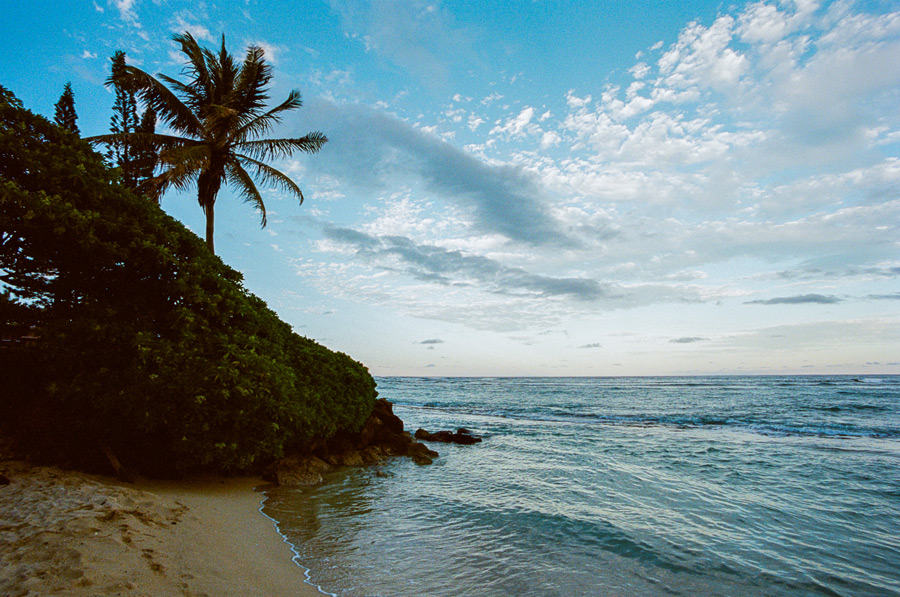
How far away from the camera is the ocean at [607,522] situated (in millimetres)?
5410

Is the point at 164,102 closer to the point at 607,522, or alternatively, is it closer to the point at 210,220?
the point at 210,220

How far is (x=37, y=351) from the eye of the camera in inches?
287

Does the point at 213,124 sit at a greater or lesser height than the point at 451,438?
greater

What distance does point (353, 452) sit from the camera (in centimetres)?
1280

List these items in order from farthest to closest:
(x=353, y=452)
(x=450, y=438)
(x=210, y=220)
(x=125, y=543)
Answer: (x=450, y=438) < (x=210, y=220) < (x=353, y=452) < (x=125, y=543)

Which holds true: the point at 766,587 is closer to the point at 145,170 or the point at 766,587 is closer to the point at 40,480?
the point at 40,480

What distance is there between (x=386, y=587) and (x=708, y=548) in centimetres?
493

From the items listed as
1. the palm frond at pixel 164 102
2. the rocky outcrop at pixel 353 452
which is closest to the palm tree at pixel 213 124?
the palm frond at pixel 164 102

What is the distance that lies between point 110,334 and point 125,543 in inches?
167

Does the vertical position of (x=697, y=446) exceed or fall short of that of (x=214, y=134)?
it falls short

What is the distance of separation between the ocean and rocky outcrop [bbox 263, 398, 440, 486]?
1.91 feet

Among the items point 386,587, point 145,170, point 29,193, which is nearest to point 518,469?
point 386,587

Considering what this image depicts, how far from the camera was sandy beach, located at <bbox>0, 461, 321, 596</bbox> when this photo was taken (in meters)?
3.76

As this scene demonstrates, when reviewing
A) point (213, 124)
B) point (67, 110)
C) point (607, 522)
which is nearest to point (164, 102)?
point (213, 124)
